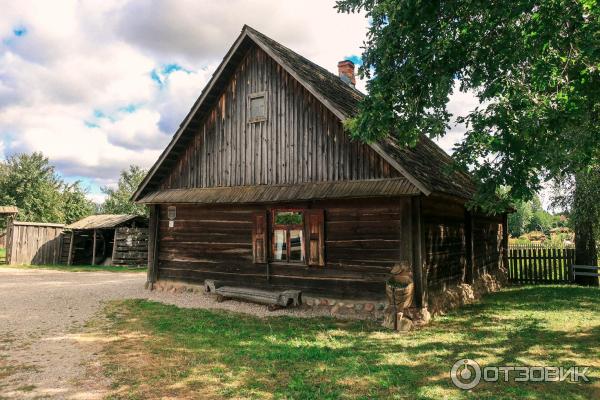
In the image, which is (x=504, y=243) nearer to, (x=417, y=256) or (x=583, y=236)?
(x=583, y=236)

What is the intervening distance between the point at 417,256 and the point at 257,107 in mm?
6410

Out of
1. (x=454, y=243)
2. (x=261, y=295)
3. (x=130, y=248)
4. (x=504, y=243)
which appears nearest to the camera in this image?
(x=261, y=295)

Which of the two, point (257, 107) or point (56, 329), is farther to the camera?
point (257, 107)

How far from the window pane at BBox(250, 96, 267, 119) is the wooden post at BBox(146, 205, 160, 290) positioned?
490 cm

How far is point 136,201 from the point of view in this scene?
14266 mm

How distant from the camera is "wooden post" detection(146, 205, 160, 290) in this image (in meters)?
14.4

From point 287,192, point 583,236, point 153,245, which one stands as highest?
point 287,192

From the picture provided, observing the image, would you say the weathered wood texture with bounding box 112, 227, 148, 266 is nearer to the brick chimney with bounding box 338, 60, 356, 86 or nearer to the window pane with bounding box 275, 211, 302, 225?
Answer: the brick chimney with bounding box 338, 60, 356, 86

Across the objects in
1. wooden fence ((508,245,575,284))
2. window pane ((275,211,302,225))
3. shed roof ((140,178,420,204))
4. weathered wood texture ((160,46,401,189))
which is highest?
weathered wood texture ((160,46,401,189))

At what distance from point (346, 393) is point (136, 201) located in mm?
Result: 10968

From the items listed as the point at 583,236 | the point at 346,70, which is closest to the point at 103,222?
the point at 346,70

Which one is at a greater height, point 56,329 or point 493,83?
point 493,83

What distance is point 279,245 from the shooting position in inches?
477

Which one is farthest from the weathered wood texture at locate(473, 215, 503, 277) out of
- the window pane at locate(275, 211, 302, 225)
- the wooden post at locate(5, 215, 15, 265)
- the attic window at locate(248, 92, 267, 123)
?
the wooden post at locate(5, 215, 15, 265)
